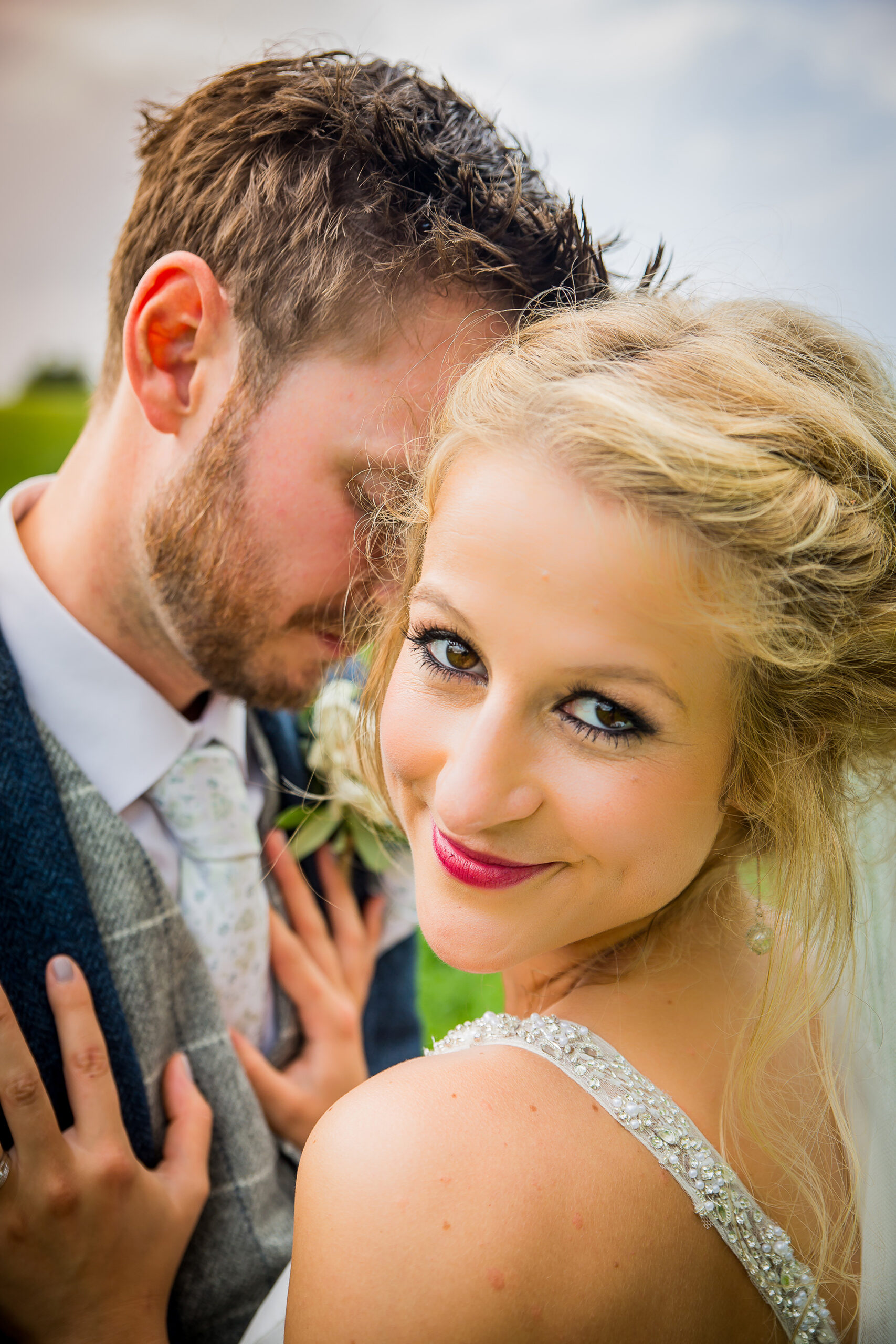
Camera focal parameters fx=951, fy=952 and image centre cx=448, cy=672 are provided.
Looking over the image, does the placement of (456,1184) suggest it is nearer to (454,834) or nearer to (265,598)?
(454,834)

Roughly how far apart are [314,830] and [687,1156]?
4.75ft

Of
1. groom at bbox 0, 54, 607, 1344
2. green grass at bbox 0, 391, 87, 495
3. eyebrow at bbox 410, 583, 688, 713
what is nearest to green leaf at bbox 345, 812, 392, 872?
groom at bbox 0, 54, 607, 1344

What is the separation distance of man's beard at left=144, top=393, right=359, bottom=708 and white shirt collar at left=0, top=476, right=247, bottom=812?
0.16 meters

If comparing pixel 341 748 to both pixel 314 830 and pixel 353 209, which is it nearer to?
pixel 314 830

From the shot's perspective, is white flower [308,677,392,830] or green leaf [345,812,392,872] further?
green leaf [345,812,392,872]

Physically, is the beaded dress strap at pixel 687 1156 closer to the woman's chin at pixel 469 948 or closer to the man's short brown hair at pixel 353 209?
the woman's chin at pixel 469 948

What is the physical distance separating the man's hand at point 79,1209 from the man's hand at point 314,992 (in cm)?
41

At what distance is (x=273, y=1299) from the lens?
5.44 ft

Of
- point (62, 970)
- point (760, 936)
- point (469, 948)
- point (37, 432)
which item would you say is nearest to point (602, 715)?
point (469, 948)

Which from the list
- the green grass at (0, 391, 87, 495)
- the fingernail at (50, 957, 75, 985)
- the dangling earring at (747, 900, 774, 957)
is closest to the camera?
the dangling earring at (747, 900, 774, 957)

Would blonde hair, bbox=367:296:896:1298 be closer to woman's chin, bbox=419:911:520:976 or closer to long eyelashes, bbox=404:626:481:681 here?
long eyelashes, bbox=404:626:481:681

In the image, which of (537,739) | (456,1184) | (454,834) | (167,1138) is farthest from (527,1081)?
(167,1138)

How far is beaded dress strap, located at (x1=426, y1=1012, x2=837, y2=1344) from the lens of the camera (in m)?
1.19

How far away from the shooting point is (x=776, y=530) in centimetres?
119
